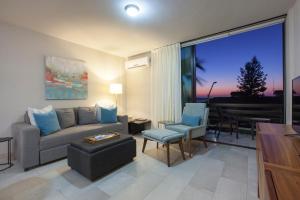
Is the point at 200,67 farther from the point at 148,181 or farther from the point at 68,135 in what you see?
the point at 68,135

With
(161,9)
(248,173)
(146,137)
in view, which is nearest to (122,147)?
(146,137)

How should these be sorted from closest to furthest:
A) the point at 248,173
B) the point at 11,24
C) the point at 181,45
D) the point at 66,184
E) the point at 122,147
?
the point at 66,184, the point at 248,173, the point at 122,147, the point at 11,24, the point at 181,45

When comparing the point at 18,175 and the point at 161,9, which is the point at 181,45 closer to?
the point at 161,9

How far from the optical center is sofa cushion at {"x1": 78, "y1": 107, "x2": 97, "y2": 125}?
3.54 meters

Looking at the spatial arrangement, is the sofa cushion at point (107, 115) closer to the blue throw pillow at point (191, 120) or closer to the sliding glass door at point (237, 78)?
the blue throw pillow at point (191, 120)

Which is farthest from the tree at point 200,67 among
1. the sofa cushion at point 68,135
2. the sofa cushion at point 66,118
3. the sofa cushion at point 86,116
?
the sofa cushion at point 66,118

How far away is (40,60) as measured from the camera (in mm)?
3199

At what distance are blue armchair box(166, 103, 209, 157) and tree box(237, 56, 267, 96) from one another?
1.34 meters

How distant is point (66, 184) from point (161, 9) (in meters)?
2.72

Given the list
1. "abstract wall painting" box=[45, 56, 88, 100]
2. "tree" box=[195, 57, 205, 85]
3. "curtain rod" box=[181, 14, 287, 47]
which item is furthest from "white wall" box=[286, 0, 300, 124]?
"abstract wall painting" box=[45, 56, 88, 100]

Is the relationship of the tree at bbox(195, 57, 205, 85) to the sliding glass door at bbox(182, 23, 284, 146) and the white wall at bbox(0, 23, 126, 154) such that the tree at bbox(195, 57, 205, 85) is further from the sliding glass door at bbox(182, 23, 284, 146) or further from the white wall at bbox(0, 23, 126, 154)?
the white wall at bbox(0, 23, 126, 154)

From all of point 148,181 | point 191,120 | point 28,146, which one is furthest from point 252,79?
point 28,146

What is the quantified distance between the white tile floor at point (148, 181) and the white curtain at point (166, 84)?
5.25 ft

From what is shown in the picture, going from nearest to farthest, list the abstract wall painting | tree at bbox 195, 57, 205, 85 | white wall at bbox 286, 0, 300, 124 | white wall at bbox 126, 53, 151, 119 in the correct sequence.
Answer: white wall at bbox 286, 0, 300, 124
the abstract wall painting
tree at bbox 195, 57, 205, 85
white wall at bbox 126, 53, 151, 119
